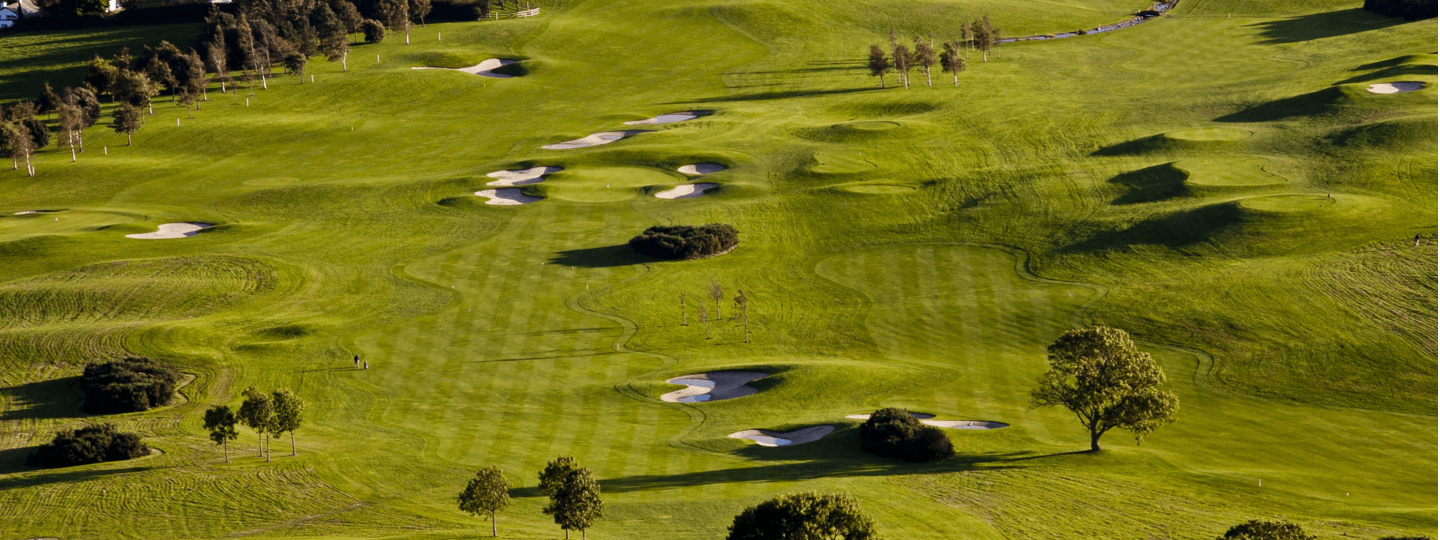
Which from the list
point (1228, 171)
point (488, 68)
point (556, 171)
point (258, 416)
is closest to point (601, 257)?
point (556, 171)

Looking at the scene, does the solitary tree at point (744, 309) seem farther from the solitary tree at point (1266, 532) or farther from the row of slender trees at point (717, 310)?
the solitary tree at point (1266, 532)

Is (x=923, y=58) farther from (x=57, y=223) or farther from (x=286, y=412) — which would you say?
(x=286, y=412)

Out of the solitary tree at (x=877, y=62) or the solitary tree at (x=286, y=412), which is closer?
the solitary tree at (x=286, y=412)

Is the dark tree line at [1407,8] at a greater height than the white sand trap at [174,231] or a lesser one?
greater

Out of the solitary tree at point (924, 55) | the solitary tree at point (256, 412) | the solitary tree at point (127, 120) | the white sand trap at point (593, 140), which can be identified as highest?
the solitary tree at point (924, 55)

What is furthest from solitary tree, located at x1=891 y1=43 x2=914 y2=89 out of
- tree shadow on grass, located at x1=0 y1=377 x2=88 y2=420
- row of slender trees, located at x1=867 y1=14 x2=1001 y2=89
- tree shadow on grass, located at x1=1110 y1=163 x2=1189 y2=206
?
tree shadow on grass, located at x1=0 y1=377 x2=88 y2=420

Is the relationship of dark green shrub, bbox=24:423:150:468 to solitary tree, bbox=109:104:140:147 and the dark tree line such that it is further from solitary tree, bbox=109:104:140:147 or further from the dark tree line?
the dark tree line

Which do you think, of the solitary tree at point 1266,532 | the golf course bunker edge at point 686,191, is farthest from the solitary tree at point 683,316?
the solitary tree at point 1266,532
